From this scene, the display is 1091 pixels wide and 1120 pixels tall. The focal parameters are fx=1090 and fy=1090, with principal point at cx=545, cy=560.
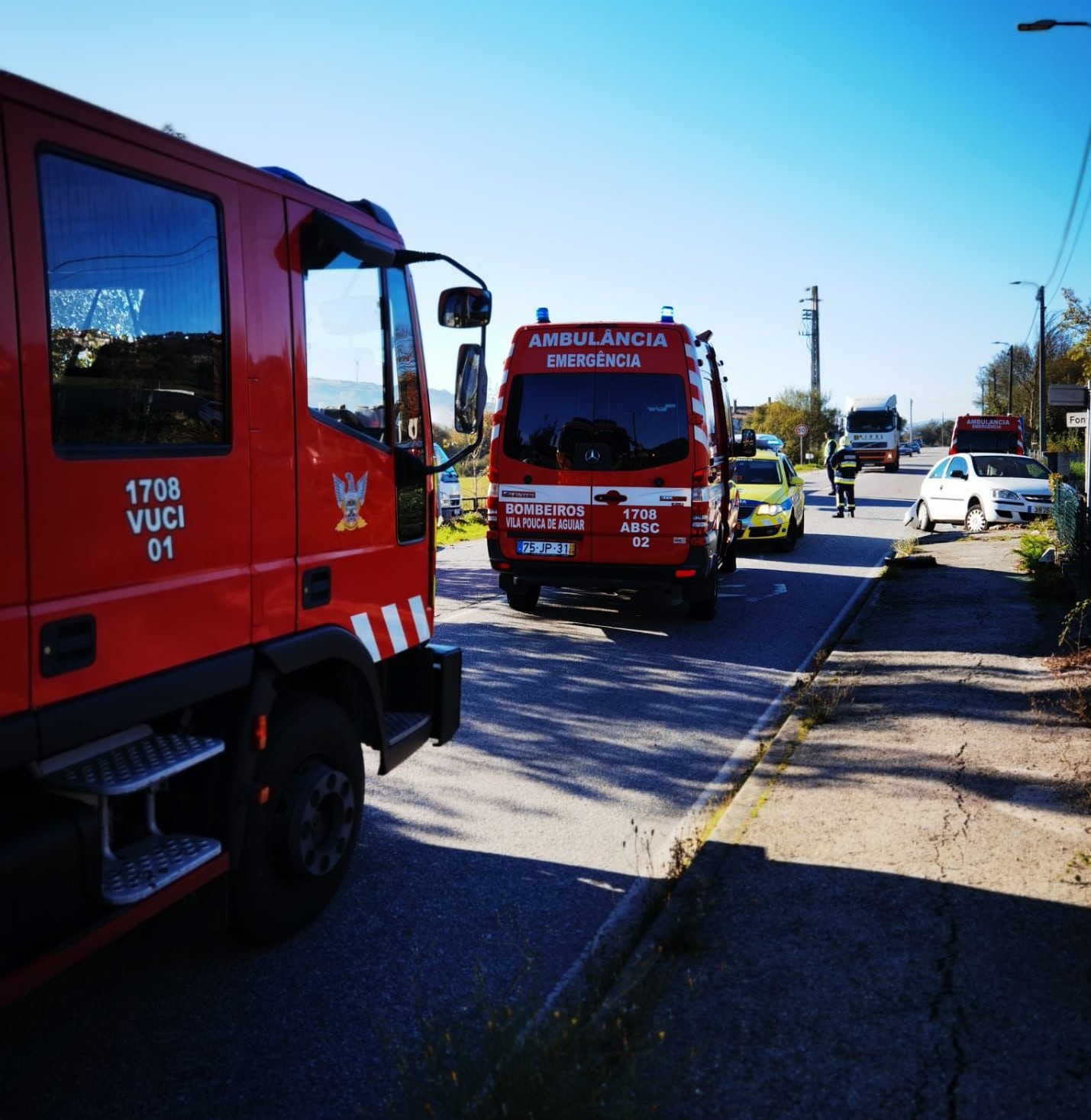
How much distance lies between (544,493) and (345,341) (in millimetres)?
6135

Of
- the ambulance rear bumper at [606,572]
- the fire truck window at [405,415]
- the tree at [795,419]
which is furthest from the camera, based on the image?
the tree at [795,419]

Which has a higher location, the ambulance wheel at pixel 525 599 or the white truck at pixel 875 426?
the white truck at pixel 875 426

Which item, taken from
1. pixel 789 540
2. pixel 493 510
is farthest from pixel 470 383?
pixel 789 540

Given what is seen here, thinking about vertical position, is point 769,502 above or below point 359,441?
below

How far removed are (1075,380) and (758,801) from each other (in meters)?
56.8

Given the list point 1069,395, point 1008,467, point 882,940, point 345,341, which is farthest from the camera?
point 1008,467

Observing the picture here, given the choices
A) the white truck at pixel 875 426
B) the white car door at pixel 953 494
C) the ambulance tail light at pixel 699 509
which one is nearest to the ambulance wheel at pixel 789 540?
the white car door at pixel 953 494

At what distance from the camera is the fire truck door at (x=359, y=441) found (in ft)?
12.8

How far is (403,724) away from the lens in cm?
475

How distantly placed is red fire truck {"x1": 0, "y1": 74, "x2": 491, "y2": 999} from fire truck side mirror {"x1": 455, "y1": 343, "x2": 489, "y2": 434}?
1cm

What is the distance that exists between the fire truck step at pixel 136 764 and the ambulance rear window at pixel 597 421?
698cm

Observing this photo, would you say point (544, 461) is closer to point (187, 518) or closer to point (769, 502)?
point (187, 518)

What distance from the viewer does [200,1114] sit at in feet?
9.55

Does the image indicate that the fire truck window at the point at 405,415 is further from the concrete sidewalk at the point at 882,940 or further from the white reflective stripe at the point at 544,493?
the white reflective stripe at the point at 544,493
